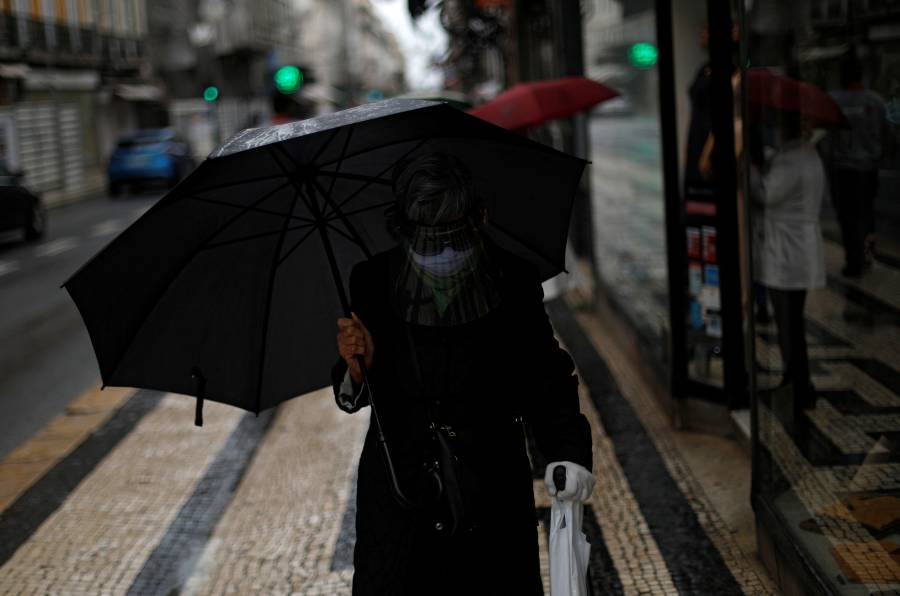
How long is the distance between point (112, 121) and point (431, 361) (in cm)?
4248

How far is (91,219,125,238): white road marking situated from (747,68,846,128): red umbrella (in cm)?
1710

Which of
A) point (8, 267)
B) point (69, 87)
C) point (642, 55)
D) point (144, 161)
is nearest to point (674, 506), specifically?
point (642, 55)

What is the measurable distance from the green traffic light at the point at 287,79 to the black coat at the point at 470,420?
14.8 meters

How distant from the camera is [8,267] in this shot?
1611cm

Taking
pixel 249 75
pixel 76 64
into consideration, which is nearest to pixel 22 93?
pixel 76 64

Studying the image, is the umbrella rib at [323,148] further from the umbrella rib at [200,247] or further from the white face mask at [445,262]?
the white face mask at [445,262]

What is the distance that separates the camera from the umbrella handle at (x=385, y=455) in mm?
2564

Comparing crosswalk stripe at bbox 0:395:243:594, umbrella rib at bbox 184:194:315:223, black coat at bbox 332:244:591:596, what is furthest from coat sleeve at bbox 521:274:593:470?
crosswalk stripe at bbox 0:395:243:594

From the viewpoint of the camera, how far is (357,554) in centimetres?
271

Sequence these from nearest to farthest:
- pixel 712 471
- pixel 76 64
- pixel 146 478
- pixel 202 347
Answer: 1. pixel 202 347
2. pixel 712 471
3. pixel 146 478
4. pixel 76 64

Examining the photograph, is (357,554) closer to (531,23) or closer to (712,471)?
(712,471)

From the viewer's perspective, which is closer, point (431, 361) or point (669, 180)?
point (431, 361)

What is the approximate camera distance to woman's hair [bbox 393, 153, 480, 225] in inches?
97.3

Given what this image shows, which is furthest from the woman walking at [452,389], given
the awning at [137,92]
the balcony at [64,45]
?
the awning at [137,92]
